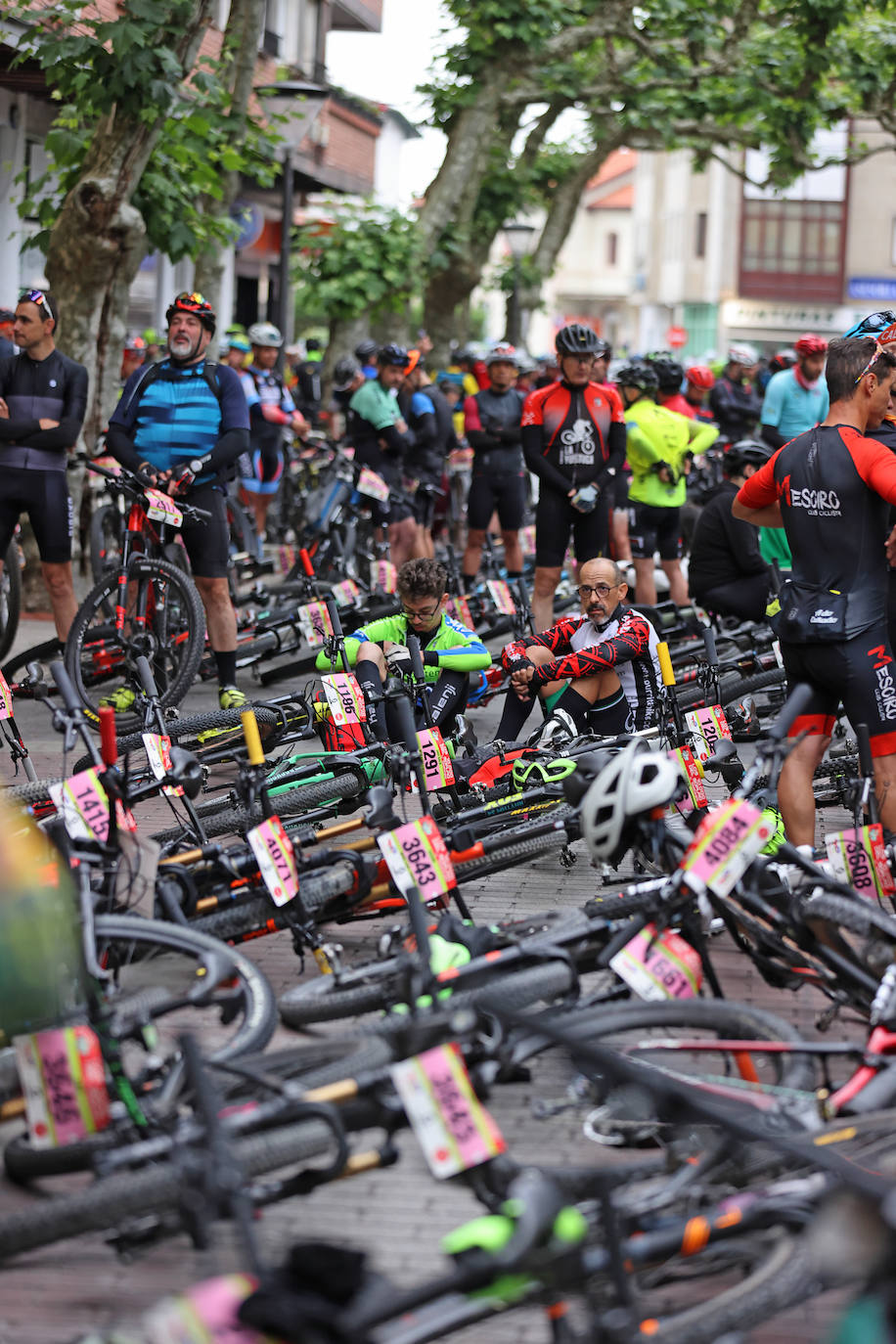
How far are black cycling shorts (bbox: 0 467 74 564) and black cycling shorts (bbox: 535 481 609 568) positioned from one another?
291 cm

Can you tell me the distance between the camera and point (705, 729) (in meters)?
6.49

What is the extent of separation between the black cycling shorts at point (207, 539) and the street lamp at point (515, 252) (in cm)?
1928

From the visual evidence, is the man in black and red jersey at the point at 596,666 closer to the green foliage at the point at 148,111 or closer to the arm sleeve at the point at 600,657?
the arm sleeve at the point at 600,657

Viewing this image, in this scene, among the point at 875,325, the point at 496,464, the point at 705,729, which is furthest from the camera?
the point at 496,464

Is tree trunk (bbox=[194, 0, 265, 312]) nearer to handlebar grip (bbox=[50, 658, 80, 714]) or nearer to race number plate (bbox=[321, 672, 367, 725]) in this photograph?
race number plate (bbox=[321, 672, 367, 725])

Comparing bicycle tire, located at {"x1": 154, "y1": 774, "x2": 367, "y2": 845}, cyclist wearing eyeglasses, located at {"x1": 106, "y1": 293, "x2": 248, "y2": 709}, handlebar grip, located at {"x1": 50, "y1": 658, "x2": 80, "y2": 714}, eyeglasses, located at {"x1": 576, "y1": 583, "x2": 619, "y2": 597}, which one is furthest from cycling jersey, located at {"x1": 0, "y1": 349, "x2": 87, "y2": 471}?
handlebar grip, located at {"x1": 50, "y1": 658, "x2": 80, "y2": 714}

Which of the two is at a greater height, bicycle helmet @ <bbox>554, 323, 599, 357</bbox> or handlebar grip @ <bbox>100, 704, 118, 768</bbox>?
bicycle helmet @ <bbox>554, 323, 599, 357</bbox>

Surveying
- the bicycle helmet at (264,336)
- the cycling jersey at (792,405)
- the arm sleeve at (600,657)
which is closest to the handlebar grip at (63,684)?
the arm sleeve at (600,657)

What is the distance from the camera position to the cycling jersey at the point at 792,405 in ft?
40.4

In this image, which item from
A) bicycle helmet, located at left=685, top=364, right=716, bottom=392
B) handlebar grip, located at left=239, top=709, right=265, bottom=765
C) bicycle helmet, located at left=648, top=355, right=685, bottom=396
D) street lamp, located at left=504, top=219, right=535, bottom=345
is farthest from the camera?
street lamp, located at left=504, top=219, right=535, bottom=345

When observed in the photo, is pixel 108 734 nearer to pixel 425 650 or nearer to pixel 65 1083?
pixel 65 1083

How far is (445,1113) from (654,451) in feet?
30.3

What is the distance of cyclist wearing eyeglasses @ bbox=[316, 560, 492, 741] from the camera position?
7.25m

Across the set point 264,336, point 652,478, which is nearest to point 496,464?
point 652,478
